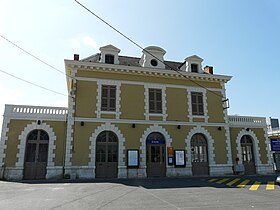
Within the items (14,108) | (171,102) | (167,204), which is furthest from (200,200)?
(14,108)

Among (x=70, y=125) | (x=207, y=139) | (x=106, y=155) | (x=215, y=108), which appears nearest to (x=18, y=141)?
(x=70, y=125)

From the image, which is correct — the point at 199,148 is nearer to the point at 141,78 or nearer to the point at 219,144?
the point at 219,144

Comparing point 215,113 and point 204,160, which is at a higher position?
point 215,113

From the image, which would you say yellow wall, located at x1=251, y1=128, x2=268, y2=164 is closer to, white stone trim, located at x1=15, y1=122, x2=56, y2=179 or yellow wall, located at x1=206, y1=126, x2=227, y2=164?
yellow wall, located at x1=206, y1=126, x2=227, y2=164

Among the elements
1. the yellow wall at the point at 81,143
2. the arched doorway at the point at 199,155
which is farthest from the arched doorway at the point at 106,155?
the arched doorway at the point at 199,155

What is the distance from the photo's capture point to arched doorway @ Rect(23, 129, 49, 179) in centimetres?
1314

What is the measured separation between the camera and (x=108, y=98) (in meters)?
15.1

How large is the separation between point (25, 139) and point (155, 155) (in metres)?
7.93

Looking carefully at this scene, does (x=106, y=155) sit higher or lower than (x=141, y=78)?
lower

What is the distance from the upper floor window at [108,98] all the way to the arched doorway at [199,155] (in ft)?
19.8

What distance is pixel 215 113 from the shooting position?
17.0m

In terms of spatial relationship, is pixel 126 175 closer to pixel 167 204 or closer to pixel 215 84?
pixel 167 204

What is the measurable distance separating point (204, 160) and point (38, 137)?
1088 centimetres

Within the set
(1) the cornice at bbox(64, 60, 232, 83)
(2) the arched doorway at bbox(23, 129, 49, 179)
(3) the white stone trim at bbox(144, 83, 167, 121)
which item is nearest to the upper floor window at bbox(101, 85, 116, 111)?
(1) the cornice at bbox(64, 60, 232, 83)
